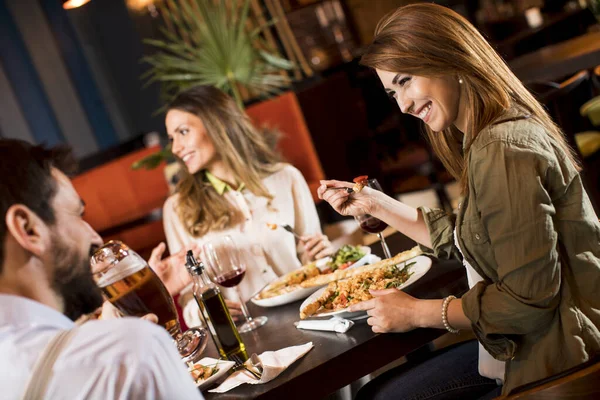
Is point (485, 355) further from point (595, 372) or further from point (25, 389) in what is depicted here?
point (25, 389)

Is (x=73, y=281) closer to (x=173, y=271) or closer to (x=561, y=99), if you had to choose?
(x=173, y=271)

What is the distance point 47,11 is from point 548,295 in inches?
307

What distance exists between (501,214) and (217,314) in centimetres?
82

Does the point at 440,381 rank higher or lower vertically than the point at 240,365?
lower

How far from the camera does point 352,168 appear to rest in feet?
20.0

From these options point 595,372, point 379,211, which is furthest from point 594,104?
point 595,372

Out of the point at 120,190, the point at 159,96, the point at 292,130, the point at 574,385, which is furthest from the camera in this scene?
the point at 159,96

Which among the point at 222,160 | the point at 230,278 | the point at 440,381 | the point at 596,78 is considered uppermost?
the point at 222,160

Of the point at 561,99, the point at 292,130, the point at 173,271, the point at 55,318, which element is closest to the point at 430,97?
the point at 55,318

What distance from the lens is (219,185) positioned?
10.3 ft

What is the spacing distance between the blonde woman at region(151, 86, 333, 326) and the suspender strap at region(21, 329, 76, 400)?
6.67ft

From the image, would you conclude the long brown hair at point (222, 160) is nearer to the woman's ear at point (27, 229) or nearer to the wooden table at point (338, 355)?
the wooden table at point (338, 355)

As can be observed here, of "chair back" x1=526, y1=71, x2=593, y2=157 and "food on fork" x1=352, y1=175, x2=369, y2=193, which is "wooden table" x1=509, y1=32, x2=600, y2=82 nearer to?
"chair back" x1=526, y1=71, x2=593, y2=157

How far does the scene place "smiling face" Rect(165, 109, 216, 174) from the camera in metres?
3.11
